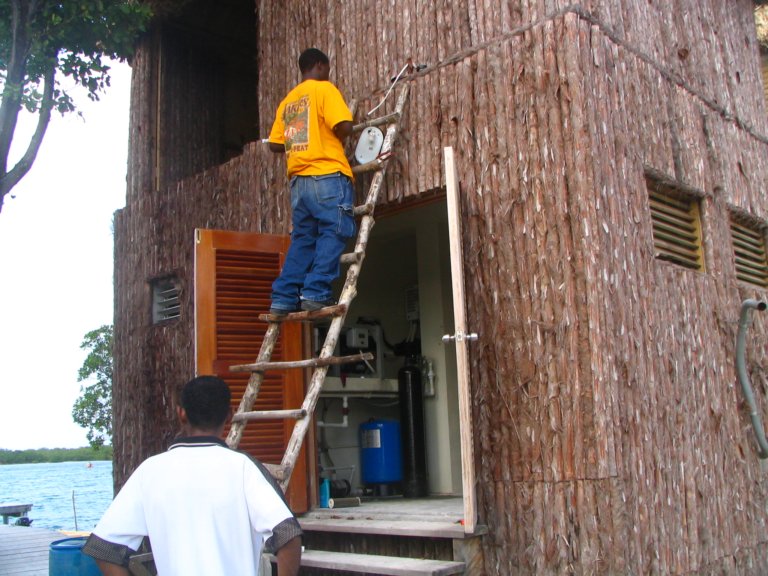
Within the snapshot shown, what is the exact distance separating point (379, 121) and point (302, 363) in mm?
1751

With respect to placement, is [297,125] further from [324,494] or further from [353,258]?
[324,494]

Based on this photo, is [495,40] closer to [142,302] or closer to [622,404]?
[622,404]

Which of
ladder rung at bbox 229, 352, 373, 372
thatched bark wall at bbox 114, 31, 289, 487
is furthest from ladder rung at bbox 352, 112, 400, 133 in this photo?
ladder rung at bbox 229, 352, 373, 372

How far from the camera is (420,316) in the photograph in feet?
25.2

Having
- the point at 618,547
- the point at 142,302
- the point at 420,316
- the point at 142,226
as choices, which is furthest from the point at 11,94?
the point at 618,547

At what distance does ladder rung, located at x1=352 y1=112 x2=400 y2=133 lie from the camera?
563 centimetres

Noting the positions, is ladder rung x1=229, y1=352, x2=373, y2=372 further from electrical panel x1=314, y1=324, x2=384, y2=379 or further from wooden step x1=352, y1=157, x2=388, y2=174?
electrical panel x1=314, y1=324, x2=384, y2=379

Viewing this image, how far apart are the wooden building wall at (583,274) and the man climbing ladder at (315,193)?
1.46 ft

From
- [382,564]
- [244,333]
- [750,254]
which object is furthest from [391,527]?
[750,254]

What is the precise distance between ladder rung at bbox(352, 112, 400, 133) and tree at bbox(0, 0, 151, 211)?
3.19 m

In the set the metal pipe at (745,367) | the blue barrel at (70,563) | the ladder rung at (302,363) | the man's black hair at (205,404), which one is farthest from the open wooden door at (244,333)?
the metal pipe at (745,367)

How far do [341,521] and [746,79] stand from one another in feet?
16.5

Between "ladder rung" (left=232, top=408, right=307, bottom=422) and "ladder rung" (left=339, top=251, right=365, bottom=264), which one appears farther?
"ladder rung" (left=339, top=251, right=365, bottom=264)

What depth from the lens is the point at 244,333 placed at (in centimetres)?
577
